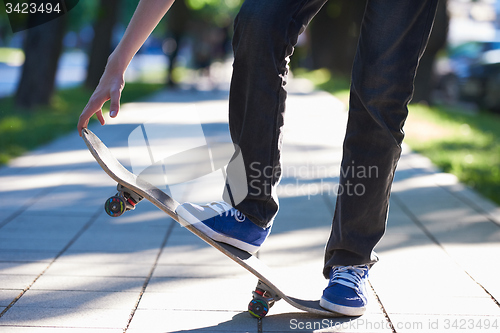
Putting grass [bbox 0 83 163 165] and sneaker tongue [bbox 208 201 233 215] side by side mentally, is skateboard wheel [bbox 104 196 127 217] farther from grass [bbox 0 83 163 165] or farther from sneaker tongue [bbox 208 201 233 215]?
grass [bbox 0 83 163 165]

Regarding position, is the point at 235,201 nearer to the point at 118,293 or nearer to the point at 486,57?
the point at 118,293

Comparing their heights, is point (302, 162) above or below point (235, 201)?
below

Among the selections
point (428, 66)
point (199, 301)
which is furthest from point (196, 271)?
point (428, 66)

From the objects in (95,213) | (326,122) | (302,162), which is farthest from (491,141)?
(95,213)

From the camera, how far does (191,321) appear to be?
7.23 feet

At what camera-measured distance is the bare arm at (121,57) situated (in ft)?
6.76

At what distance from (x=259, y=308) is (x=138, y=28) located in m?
1.12

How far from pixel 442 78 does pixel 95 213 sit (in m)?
16.1

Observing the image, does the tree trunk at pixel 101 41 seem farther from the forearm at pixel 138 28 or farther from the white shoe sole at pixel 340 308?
the white shoe sole at pixel 340 308

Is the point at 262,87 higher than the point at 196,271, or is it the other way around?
the point at 262,87

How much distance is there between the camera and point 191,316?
7.41 ft

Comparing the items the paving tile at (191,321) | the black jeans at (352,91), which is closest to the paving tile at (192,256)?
the paving tile at (191,321)

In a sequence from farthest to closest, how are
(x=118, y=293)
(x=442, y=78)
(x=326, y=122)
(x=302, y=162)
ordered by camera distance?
(x=442, y=78), (x=326, y=122), (x=302, y=162), (x=118, y=293)

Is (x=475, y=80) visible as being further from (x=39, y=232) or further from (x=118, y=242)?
(x=39, y=232)
